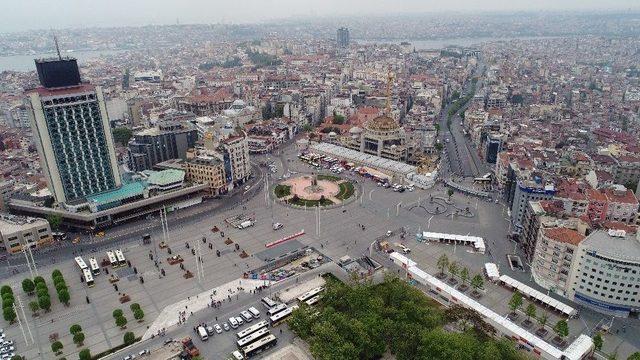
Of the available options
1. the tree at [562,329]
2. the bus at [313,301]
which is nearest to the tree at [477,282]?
the tree at [562,329]

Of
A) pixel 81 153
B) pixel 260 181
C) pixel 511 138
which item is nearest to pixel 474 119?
pixel 511 138

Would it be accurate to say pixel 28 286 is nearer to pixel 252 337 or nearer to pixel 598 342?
pixel 252 337

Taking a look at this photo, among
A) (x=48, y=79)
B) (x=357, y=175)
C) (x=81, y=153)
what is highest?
(x=48, y=79)

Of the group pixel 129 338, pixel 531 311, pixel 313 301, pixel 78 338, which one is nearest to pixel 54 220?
pixel 78 338

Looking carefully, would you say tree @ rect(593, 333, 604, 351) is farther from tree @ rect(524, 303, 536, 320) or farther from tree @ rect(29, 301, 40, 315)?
tree @ rect(29, 301, 40, 315)

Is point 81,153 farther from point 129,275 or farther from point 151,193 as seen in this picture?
point 129,275

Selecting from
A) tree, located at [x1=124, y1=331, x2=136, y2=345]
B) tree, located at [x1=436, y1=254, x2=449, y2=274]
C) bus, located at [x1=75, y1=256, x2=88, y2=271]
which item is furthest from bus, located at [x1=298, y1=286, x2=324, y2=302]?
bus, located at [x1=75, y1=256, x2=88, y2=271]

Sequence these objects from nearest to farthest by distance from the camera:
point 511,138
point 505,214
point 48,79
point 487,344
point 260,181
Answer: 1. point 487,344
2. point 48,79
3. point 505,214
4. point 260,181
5. point 511,138
